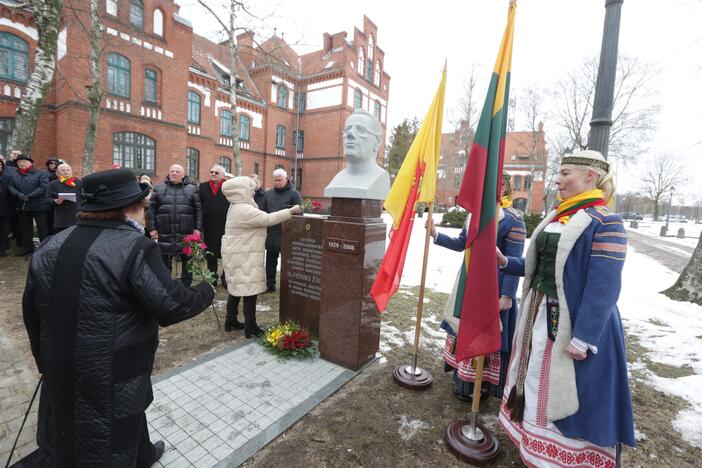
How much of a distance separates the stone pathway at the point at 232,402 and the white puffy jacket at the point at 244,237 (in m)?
0.80

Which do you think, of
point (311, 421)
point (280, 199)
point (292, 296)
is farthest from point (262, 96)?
point (311, 421)

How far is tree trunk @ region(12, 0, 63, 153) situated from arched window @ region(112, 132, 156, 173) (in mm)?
8555

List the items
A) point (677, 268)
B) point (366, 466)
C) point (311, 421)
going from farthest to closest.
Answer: point (677, 268), point (311, 421), point (366, 466)

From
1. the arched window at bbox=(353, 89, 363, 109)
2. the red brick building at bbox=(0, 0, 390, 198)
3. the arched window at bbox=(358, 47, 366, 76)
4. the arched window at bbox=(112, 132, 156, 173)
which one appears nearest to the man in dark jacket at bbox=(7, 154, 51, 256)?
the red brick building at bbox=(0, 0, 390, 198)

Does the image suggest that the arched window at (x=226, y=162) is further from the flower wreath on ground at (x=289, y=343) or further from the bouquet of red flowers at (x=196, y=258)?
the flower wreath on ground at (x=289, y=343)

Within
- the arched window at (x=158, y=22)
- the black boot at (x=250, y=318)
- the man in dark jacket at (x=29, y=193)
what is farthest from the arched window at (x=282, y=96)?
the black boot at (x=250, y=318)

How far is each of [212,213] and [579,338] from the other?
564cm

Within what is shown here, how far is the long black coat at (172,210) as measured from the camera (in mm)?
5430

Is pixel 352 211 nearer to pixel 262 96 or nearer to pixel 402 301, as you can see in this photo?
pixel 402 301

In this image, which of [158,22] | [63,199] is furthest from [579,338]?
[158,22]

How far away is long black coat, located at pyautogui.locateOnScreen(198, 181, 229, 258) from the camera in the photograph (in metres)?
5.94

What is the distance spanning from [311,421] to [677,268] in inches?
543

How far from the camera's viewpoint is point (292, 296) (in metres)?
4.56

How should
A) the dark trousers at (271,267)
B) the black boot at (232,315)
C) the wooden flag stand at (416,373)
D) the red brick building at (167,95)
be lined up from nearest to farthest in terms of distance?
the wooden flag stand at (416,373) → the black boot at (232,315) → the dark trousers at (271,267) → the red brick building at (167,95)
